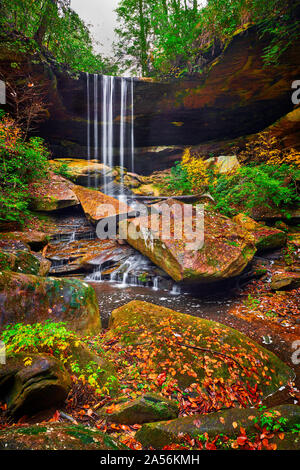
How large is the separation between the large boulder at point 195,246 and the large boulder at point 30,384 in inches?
151

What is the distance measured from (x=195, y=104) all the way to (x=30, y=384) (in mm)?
14343

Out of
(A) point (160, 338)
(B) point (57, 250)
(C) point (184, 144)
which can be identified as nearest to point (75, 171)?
(B) point (57, 250)

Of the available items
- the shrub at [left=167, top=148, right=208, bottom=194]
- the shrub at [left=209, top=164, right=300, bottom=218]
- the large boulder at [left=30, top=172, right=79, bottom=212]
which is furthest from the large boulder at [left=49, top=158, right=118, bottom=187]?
the shrub at [left=209, top=164, right=300, bottom=218]

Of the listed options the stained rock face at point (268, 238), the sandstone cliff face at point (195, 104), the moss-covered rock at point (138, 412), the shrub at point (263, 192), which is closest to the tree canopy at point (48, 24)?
the sandstone cliff face at point (195, 104)

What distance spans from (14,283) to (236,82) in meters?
12.9

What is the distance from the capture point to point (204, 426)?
174 centimetres

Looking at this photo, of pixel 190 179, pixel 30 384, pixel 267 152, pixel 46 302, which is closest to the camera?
pixel 30 384

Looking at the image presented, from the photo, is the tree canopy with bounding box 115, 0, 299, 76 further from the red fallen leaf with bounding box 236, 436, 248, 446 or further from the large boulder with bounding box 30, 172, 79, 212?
the red fallen leaf with bounding box 236, 436, 248, 446

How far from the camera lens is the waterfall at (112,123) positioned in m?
11.9

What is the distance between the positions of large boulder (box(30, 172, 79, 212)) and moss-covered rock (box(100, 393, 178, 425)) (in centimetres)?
858

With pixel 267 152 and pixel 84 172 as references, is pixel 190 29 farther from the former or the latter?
pixel 84 172

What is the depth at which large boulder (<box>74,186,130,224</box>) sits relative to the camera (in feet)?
29.4

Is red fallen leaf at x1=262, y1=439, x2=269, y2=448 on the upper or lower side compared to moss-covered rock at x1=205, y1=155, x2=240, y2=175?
lower

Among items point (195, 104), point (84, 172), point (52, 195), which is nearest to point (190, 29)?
point (195, 104)
